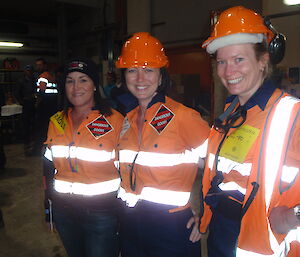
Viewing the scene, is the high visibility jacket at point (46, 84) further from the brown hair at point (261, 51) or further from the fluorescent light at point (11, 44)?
the fluorescent light at point (11, 44)

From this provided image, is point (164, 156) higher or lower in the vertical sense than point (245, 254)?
higher

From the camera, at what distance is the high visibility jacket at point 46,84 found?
7164 mm

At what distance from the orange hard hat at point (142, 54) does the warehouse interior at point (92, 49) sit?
50 cm

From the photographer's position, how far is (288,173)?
3.86 feet

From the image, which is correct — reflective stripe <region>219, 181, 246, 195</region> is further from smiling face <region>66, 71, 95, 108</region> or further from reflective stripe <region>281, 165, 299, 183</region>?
smiling face <region>66, 71, 95, 108</region>

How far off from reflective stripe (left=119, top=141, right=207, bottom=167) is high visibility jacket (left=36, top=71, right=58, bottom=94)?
5943 millimetres

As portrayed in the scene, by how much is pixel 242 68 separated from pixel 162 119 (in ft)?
1.87

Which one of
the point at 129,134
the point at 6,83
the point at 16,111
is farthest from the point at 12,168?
the point at 6,83

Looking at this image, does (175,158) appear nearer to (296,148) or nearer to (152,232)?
(152,232)

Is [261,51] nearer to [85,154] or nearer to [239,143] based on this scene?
[239,143]

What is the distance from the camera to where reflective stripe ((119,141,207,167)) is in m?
1.66

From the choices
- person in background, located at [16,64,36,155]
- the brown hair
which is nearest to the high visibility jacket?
person in background, located at [16,64,36,155]

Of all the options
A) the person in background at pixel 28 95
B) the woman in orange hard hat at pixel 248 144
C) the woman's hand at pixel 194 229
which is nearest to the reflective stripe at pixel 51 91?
the person in background at pixel 28 95

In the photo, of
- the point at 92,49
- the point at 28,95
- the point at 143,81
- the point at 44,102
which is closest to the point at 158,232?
the point at 143,81
